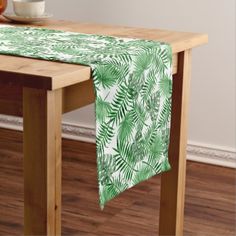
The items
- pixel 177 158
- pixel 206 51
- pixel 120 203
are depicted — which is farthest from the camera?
pixel 206 51

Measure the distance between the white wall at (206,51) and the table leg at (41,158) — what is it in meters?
1.73

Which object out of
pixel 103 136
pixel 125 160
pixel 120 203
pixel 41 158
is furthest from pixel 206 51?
pixel 41 158

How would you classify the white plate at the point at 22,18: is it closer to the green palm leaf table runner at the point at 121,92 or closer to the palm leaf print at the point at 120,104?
the green palm leaf table runner at the point at 121,92

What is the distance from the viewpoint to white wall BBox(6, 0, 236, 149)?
312 cm

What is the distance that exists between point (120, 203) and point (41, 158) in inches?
50.1

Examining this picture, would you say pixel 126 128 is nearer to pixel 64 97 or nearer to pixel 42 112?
pixel 64 97

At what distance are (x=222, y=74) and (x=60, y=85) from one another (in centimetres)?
181

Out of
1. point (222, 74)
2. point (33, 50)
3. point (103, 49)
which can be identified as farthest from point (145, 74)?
point (222, 74)

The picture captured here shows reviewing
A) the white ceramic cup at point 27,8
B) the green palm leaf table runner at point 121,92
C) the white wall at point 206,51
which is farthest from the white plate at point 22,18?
the white wall at point 206,51

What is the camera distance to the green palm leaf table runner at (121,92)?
1623 millimetres

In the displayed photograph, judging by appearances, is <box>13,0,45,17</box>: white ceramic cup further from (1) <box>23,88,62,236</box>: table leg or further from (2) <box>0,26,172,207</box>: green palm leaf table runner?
(1) <box>23,88,62,236</box>: table leg

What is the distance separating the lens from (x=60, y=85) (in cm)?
145

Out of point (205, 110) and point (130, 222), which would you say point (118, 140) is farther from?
point (205, 110)

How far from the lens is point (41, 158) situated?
151cm
